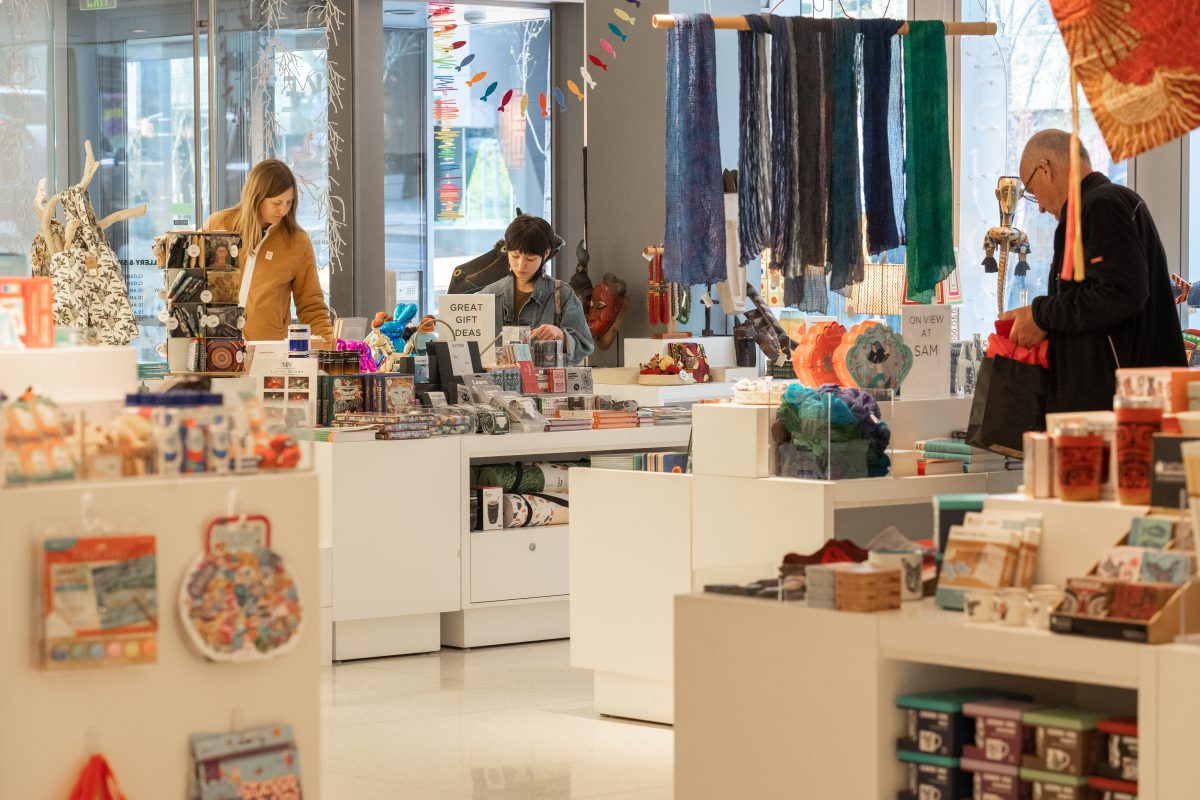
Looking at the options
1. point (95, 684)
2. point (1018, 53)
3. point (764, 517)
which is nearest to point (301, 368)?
point (764, 517)

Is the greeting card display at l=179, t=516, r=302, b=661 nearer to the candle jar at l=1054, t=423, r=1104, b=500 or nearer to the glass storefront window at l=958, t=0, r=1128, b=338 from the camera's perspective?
the candle jar at l=1054, t=423, r=1104, b=500

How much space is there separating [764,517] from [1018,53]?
22.1ft

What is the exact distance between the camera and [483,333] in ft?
25.4

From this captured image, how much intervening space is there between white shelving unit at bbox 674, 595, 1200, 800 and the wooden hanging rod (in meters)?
2.81

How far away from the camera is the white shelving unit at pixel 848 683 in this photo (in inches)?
125

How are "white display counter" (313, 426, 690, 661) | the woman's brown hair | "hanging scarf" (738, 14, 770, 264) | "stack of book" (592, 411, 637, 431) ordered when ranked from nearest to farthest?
"hanging scarf" (738, 14, 770, 264) → "white display counter" (313, 426, 690, 661) → the woman's brown hair → "stack of book" (592, 411, 637, 431)

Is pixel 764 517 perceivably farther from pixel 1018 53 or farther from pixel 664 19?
pixel 1018 53

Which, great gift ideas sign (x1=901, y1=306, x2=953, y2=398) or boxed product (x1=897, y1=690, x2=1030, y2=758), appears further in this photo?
great gift ideas sign (x1=901, y1=306, x2=953, y2=398)

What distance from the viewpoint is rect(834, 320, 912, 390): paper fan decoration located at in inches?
216

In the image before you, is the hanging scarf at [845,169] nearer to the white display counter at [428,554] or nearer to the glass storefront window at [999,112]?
the white display counter at [428,554]

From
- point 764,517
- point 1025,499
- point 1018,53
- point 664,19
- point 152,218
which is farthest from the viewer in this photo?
point 1018,53

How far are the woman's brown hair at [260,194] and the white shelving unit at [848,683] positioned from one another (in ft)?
11.6

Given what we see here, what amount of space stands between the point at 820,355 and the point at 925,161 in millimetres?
1203

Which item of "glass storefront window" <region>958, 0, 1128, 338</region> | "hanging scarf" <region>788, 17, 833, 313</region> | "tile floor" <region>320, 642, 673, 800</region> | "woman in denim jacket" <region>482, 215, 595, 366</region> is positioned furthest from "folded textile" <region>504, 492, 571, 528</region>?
"glass storefront window" <region>958, 0, 1128, 338</region>
